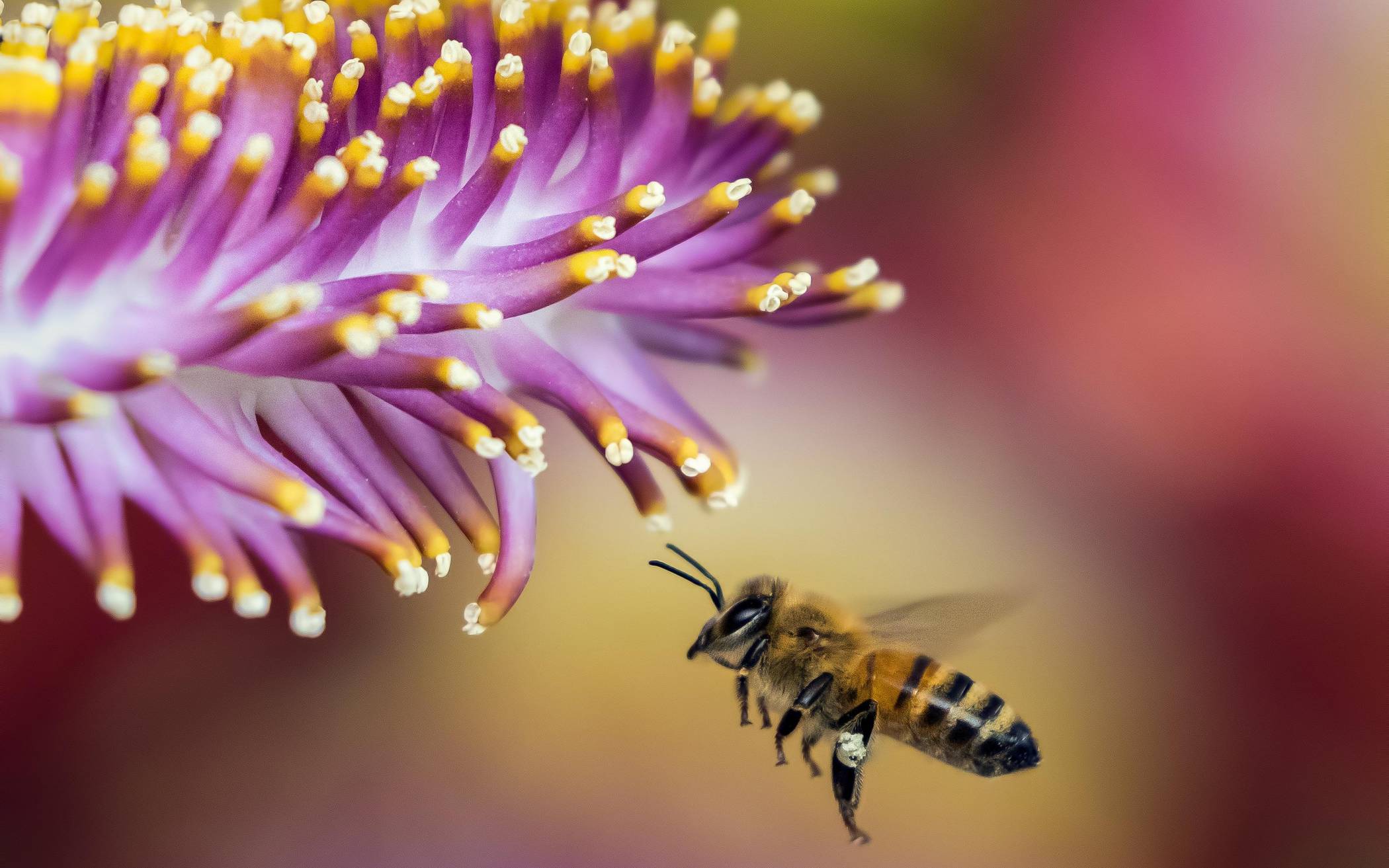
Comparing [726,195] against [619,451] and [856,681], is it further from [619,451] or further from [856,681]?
[856,681]

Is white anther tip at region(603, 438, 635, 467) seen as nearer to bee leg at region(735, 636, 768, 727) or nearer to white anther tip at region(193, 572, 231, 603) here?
white anther tip at region(193, 572, 231, 603)

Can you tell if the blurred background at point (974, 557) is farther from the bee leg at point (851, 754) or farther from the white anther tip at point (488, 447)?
the white anther tip at point (488, 447)

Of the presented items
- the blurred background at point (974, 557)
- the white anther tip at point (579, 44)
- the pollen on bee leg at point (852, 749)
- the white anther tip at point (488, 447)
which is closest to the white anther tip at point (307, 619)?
the white anther tip at point (488, 447)

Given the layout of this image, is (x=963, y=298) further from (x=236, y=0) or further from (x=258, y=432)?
(x=258, y=432)

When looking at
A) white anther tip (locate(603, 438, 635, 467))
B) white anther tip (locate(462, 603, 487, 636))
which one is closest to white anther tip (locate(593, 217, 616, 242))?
white anther tip (locate(603, 438, 635, 467))

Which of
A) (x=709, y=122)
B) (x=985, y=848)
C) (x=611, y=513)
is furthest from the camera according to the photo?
(x=611, y=513)

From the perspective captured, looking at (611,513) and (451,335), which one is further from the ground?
(451,335)

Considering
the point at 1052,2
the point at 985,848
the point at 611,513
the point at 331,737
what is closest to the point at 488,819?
the point at 331,737

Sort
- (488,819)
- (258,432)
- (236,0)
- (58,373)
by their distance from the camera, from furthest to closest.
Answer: (488,819), (236,0), (258,432), (58,373)
